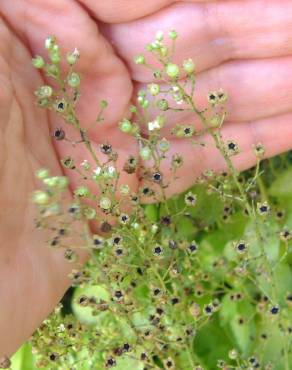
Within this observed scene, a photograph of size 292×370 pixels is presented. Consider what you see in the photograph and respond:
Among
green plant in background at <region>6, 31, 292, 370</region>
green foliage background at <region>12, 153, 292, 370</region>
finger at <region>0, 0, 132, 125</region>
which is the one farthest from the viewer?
green foliage background at <region>12, 153, 292, 370</region>

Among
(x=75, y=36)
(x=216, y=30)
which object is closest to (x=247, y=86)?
(x=216, y=30)

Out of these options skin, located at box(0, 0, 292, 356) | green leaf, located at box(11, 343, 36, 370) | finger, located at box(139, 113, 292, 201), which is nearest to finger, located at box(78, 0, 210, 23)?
skin, located at box(0, 0, 292, 356)

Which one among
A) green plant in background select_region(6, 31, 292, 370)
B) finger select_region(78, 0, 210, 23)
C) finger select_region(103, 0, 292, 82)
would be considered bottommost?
green plant in background select_region(6, 31, 292, 370)

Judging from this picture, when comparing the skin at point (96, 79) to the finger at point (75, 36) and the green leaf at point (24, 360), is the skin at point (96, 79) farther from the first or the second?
the green leaf at point (24, 360)

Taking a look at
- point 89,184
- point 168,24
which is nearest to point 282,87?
point 168,24

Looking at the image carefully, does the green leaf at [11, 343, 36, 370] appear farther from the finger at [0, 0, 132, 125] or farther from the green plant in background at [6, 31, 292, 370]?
the finger at [0, 0, 132, 125]
